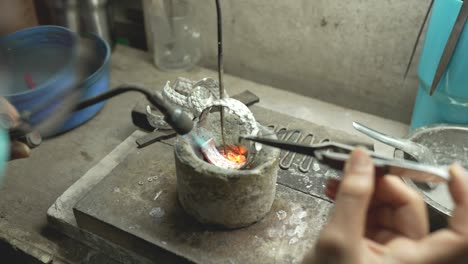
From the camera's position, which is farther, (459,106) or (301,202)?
(459,106)

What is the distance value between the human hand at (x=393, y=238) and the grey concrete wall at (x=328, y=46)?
875mm

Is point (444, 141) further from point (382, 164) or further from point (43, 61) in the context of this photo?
point (43, 61)

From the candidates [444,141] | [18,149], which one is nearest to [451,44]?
[444,141]

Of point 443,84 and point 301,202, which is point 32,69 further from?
point 443,84

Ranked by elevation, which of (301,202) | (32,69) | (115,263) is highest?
(32,69)

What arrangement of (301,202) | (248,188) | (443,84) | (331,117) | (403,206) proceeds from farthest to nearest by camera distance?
(331,117), (443,84), (301,202), (248,188), (403,206)

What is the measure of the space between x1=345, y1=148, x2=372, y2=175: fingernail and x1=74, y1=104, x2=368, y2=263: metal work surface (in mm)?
353

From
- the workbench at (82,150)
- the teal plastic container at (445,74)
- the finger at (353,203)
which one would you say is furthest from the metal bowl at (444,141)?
the finger at (353,203)

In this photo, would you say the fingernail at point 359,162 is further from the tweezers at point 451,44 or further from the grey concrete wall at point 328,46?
the grey concrete wall at point 328,46

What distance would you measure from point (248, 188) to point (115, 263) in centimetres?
43

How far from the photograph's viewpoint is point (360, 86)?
1.59 m

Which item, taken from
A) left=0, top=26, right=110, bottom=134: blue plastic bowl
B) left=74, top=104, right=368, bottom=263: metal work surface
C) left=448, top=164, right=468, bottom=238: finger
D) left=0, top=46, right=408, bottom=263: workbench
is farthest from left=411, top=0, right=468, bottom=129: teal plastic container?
left=0, top=26, right=110, bottom=134: blue plastic bowl

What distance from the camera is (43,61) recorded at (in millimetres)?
1491

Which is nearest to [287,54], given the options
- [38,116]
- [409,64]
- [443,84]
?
[409,64]
